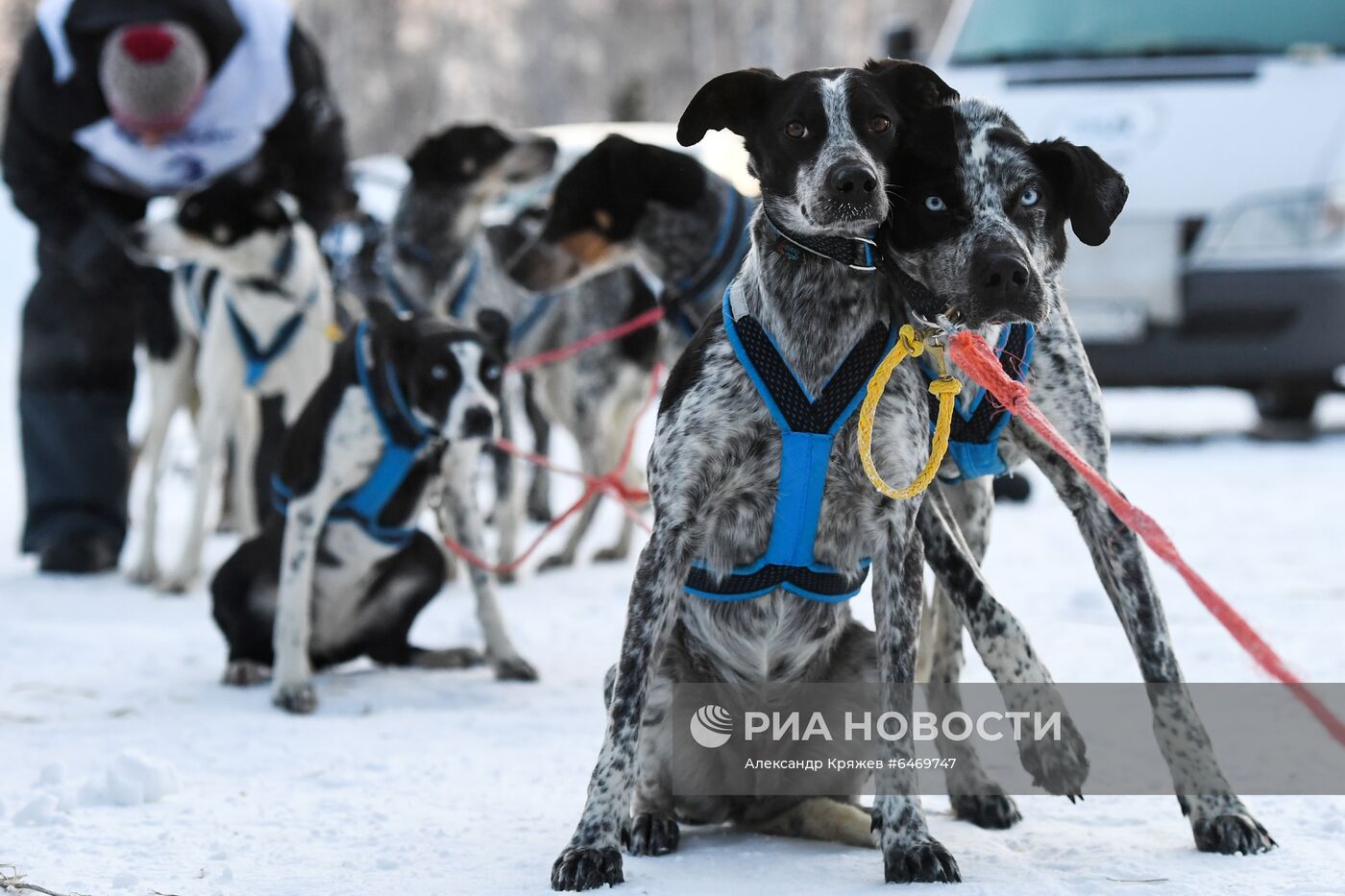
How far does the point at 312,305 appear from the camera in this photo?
5.74 m

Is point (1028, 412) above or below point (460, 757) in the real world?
above

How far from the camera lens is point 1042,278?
2.64 meters

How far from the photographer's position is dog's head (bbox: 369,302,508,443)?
13.4ft

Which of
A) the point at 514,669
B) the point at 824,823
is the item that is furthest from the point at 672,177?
the point at 824,823

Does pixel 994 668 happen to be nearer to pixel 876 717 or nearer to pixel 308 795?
pixel 876 717

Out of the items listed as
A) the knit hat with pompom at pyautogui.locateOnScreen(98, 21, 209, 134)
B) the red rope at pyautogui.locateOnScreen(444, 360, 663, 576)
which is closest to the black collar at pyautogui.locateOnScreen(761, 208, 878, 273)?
the red rope at pyautogui.locateOnScreen(444, 360, 663, 576)

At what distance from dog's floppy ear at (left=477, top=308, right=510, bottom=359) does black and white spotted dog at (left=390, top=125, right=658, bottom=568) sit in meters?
0.70

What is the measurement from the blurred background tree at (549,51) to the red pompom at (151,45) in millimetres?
23817

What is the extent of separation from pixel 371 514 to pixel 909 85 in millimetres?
2077

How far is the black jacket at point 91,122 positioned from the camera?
19.9ft

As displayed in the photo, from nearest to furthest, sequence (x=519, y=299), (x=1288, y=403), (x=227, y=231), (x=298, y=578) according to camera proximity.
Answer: (x=298, y=578) → (x=227, y=231) → (x=519, y=299) → (x=1288, y=403)

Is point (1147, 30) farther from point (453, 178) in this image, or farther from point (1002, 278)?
point (1002, 278)

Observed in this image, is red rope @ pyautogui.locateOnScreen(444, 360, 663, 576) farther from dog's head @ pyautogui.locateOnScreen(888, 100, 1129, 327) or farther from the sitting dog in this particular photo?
dog's head @ pyautogui.locateOnScreen(888, 100, 1129, 327)

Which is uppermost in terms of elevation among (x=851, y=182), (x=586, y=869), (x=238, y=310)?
(x=238, y=310)
